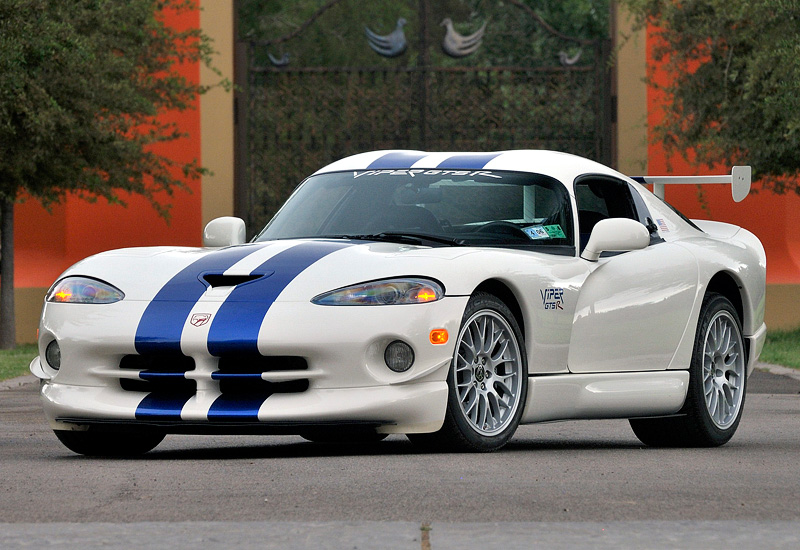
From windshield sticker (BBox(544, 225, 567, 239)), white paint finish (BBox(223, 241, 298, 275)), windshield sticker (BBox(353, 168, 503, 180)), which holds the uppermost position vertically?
windshield sticker (BBox(353, 168, 503, 180))

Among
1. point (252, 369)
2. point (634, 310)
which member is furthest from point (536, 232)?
point (252, 369)

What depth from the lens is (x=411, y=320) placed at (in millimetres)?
6898

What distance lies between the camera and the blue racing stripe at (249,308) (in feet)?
22.6

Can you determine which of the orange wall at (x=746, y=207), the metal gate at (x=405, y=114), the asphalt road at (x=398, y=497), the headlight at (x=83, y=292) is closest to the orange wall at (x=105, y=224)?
the metal gate at (x=405, y=114)

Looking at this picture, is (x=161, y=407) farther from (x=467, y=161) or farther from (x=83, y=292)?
(x=467, y=161)

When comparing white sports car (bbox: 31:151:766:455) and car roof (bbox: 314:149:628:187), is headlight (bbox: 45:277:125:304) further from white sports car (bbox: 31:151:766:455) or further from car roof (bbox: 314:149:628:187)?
car roof (bbox: 314:149:628:187)

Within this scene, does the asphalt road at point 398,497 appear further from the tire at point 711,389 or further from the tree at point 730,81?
the tree at point 730,81

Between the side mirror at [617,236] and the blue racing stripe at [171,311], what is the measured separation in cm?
182

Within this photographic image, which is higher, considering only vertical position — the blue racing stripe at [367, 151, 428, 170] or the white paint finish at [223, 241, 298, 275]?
the blue racing stripe at [367, 151, 428, 170]

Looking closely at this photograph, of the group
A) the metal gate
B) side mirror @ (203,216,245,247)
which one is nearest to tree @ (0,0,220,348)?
the metal gate

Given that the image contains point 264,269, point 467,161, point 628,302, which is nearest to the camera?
point 264,269

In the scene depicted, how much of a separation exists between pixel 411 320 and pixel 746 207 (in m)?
17.0

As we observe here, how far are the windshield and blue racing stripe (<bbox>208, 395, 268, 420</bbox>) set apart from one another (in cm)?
121

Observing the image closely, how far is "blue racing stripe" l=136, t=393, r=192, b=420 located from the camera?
23.0 feet
